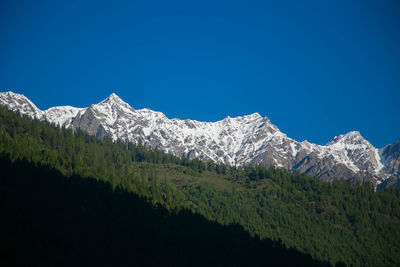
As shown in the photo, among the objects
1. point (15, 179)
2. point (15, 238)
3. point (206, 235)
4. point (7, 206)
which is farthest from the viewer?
point (206, 235)

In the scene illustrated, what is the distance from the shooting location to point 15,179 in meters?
143

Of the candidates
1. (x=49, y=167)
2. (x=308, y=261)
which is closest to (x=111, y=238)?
(x=49, y=167)

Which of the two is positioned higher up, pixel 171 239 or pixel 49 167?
pixel 49 167

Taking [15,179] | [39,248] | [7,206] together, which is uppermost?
[15,179]

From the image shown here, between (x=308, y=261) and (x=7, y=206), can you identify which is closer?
(x=7, y=206)

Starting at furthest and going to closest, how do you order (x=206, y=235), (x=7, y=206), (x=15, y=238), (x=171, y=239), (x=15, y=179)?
1. (x=206, y=235)
2. (x=171, y=239)
3. (x=15, y=179)
4. (x=7, y=206)
5. (x=15, y=238)

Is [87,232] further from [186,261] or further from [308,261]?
[308,261]

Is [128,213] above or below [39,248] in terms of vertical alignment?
above

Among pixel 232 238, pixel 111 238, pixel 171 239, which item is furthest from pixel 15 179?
pixel 232 238

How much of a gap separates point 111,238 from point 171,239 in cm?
2200

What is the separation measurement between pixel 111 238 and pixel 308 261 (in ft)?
249

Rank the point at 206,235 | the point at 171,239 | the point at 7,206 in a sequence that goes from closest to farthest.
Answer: the point at 7,206, the point at 171,239, the point at 206,235

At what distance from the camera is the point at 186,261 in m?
143

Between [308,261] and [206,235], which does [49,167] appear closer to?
[206,235]
